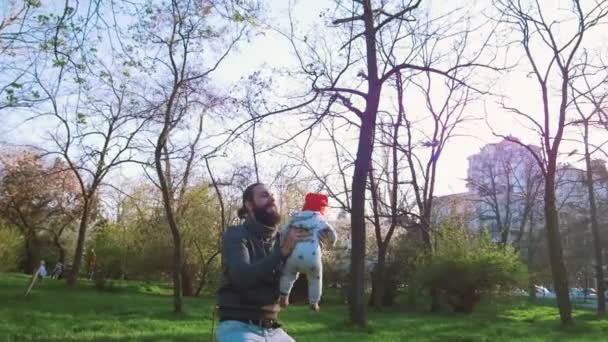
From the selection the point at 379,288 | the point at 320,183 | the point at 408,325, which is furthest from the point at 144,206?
the point at 408,325

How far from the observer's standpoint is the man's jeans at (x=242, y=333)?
3.72 meters

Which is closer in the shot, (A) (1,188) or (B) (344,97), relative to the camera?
(B) (344,97)

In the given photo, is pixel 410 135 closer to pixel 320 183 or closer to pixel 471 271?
pixel 320 183

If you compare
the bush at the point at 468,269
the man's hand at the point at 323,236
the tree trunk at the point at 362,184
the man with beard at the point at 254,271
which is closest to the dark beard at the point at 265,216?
the man with beard at the point at 254,271

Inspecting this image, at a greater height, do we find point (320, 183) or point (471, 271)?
point (320, 183)

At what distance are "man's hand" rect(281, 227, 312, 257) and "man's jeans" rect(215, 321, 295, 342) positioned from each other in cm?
51

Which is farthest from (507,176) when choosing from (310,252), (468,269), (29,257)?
(310,252)

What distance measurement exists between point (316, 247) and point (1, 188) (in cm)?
4827

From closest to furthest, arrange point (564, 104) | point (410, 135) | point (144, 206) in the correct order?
point (564, 104) → point (410, 135) → point (144, 206)

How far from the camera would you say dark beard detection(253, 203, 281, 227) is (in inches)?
158

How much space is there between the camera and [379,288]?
1134 inches

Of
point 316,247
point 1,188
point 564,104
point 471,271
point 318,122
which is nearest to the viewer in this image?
point 316,247

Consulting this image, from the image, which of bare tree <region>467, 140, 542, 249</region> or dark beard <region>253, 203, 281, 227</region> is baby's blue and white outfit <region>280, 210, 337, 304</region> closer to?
dark beard <region>253, 203, 281, 227</region>

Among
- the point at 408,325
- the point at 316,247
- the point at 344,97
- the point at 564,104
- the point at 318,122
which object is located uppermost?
the point at 564,104
